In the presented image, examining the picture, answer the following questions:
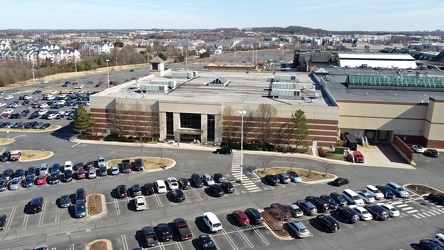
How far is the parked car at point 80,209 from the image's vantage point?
126 ft

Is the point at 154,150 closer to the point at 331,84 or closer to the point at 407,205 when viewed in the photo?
the point at 407,205

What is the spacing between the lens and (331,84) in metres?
81.6

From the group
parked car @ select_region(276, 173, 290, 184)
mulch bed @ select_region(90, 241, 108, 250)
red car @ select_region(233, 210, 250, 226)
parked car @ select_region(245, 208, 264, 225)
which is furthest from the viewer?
parked car @ select_region(276, 173, 290, 184)

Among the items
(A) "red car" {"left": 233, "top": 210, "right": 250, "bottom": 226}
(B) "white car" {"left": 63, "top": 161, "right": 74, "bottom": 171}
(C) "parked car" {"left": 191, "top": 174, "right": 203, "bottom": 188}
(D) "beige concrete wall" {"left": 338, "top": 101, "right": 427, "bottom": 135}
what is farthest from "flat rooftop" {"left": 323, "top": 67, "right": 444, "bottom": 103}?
(B) "white car" {"left": 63, "top": 161, "right": 74, "bottom": 171}

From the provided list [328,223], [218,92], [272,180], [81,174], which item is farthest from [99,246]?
[218,92]

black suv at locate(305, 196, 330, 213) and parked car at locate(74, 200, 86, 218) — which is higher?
black suv at locate(305, 196, 330, 213)

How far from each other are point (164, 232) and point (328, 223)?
16361mm

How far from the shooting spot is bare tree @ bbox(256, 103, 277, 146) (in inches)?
2383

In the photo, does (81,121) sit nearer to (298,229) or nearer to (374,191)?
(298,229)

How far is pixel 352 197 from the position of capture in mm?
42406

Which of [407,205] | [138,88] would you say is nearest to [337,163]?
[407,205]

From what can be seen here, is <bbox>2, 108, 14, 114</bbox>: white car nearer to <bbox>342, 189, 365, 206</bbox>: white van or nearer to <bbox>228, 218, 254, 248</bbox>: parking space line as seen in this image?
<bbox>228, 218, 254, 248</bbox>: parking space line

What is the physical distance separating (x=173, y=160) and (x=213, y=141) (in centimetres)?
1020

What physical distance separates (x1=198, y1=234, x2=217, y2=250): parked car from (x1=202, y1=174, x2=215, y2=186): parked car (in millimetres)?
12923
